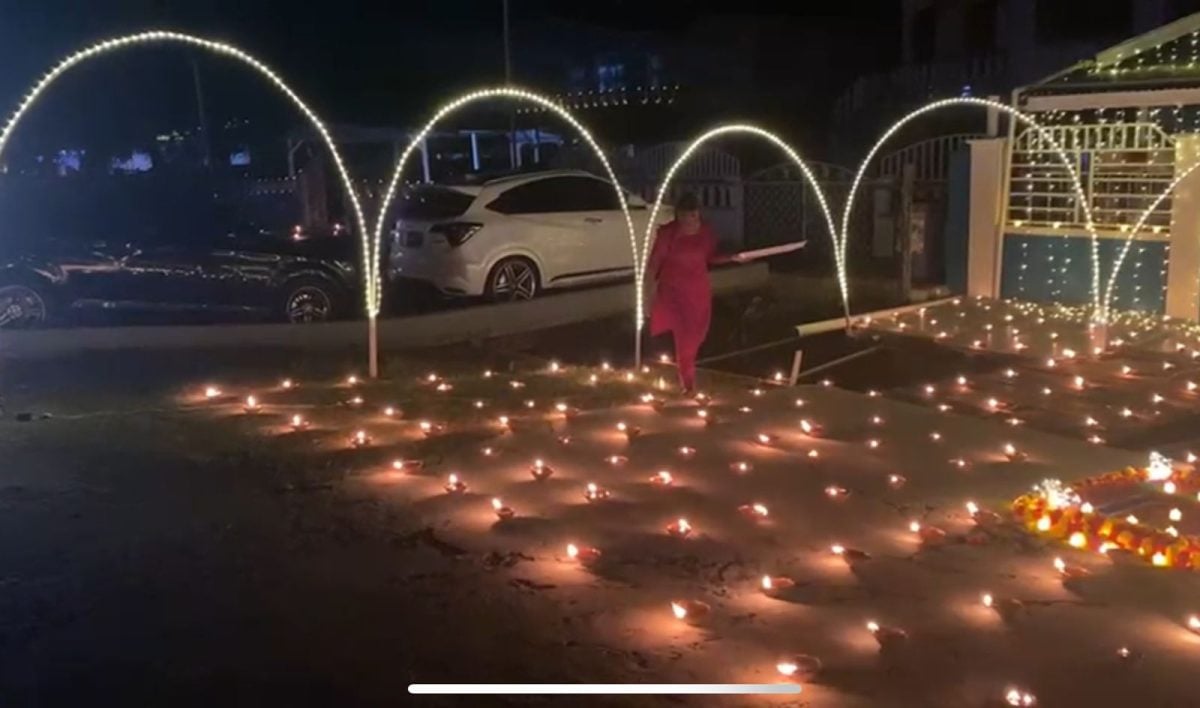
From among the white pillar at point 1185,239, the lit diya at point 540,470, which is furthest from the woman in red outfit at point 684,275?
the white pillar at point 1185,239

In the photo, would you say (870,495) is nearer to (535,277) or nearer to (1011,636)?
(1011,636)

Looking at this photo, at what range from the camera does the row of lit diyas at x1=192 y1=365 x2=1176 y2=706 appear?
197 inches

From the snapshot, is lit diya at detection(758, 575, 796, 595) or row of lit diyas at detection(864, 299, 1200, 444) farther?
row of lit diyas at detection(864, 299, 1200, 444)

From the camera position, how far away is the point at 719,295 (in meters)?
15.5

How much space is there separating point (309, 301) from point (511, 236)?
8.32 ft

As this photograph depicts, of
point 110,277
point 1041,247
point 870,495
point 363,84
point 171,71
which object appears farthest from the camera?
point 363,84

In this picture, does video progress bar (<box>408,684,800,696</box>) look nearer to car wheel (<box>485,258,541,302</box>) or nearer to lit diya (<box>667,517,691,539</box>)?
lit diya (<box>667,517,691,539</box>)

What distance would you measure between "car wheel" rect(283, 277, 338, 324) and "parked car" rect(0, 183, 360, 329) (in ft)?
0.03

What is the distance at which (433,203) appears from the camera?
561 inches

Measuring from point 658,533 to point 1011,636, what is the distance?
190 cm

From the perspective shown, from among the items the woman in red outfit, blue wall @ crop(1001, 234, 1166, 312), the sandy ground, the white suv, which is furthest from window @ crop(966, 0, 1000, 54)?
the sandy ground

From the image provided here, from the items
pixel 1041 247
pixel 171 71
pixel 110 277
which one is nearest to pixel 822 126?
pixel 171 71

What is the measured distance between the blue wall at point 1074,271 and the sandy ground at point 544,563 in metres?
5.16

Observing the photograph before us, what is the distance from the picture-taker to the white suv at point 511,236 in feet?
45.8
